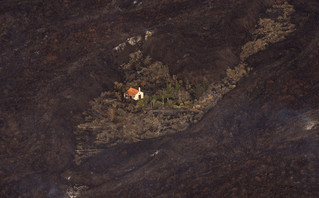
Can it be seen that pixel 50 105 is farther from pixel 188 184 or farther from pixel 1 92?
pixel 188 184

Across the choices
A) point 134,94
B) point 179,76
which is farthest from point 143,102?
point 179,76

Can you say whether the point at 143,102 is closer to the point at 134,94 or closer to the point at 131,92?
the point at 134,94

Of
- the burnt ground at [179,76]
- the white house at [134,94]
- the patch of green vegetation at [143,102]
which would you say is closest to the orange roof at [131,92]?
the white house at [134,94]

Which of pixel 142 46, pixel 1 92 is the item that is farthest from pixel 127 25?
pixel 1 92

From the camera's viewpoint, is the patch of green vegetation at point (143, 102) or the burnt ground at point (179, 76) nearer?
the burnt ground at point (179, 76)

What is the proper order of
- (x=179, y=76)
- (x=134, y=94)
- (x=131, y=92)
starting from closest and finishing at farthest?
(x=134, y=94)
(x=131, y=92)
(x=179, y=76)

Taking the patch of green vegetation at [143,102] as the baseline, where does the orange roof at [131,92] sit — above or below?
above

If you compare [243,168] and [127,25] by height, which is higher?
[127,25]

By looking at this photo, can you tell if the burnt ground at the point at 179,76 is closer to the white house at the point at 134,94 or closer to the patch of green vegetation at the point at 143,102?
the white house at the point at 134,94

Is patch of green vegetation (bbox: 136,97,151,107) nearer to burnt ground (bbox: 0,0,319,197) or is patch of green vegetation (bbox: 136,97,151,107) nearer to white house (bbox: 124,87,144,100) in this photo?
white house (bbox: 124,87,144,100)
